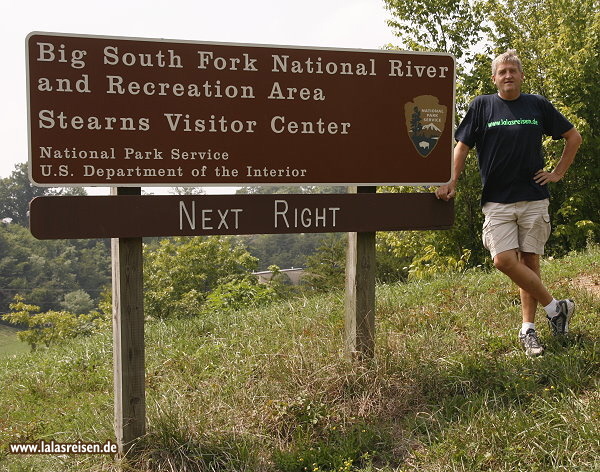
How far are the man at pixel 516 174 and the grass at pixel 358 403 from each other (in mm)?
350

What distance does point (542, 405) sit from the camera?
11.0 ft

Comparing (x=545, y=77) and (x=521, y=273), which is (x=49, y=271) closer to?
(x=545, y=77)

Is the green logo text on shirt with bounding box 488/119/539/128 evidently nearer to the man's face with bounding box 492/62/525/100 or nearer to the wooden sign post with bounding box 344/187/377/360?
the man's face with bounding box 492/62/525/100

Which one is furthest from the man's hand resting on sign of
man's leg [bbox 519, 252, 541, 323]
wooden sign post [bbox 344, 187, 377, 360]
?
man's leg [bbox 519, 252, 541, 323]

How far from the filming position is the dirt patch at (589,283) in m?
5.32

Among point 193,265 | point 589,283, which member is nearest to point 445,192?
point 589,283

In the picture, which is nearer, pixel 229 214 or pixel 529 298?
pixel 229 214

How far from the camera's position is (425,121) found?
396 cm

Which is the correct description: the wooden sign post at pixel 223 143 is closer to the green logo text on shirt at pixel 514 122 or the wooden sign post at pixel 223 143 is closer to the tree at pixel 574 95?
the green logo text on shirt at pixel 514 122

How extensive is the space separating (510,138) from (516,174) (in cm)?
24

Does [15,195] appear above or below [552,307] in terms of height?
above

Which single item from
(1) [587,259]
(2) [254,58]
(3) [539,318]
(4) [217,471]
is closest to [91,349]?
(4) [217,471]

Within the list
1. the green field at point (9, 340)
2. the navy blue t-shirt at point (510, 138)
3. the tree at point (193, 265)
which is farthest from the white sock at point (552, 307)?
the green field at point (9, 340)

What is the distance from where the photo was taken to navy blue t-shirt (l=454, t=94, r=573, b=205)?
13.1 ft
